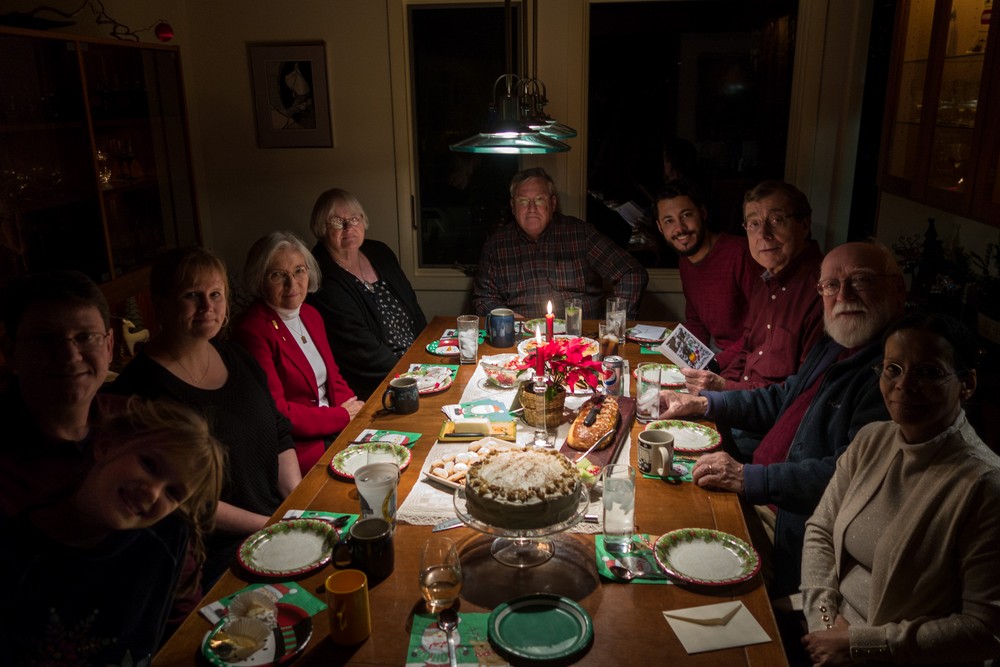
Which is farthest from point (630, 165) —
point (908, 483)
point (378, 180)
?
point (908, 483)

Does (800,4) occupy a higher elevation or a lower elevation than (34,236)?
higher

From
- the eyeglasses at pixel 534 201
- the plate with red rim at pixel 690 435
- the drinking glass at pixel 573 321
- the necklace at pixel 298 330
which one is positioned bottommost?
the plate with red rim at pixel 690 435

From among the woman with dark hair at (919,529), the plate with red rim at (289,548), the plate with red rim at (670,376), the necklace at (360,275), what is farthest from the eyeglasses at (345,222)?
the woman with dark hair at (919,529)

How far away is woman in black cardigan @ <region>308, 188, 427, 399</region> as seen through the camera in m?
3.02

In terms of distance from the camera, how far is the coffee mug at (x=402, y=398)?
221 cm

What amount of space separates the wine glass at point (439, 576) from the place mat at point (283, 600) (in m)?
0.21

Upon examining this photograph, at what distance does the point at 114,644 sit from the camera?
1.30m

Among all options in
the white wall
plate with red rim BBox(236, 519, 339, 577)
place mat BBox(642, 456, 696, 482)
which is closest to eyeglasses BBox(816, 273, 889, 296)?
place mat BBox(642, 456, 696, 482)

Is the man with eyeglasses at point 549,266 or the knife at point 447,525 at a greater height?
the man with eyeglasses at point 549,266

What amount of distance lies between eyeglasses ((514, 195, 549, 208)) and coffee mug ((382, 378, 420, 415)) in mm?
1578

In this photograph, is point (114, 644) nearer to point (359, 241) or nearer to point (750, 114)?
point (359, 241)

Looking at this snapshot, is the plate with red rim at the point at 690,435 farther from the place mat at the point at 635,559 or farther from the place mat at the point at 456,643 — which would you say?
the place mat at the point at 456,643

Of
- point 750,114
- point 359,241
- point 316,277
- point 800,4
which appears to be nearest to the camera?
point 316,277

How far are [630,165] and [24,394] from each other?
323cm
